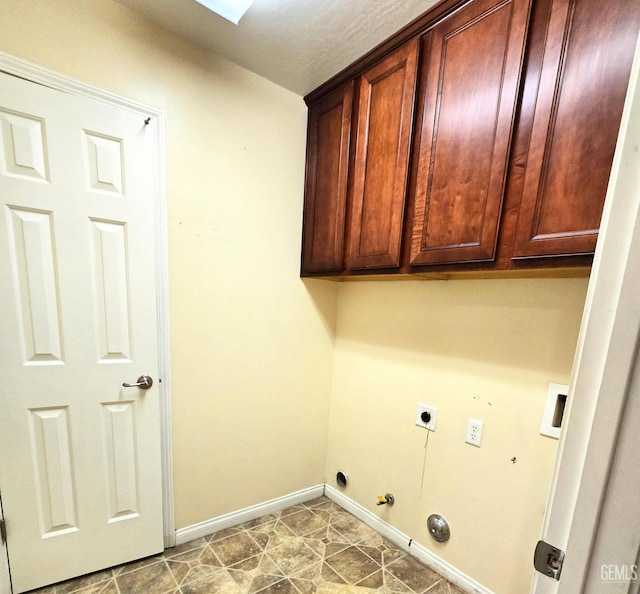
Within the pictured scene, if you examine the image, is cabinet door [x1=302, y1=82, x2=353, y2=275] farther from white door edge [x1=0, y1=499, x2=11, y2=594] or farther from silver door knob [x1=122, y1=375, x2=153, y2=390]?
white door edge [x1=0, y1=499, x2=11, y2=594]

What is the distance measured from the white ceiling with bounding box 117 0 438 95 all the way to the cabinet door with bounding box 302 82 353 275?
Result: 0.63ft

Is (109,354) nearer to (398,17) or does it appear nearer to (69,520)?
(69,520)

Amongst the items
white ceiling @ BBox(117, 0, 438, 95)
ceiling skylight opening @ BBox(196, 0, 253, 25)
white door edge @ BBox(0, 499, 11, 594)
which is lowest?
white door edge @ BBox(0, 499, 11, 594)

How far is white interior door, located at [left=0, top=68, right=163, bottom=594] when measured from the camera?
113 centimetres

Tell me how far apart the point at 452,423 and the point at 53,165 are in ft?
6.62

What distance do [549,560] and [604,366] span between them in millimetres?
377

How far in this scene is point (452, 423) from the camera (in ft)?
4.58

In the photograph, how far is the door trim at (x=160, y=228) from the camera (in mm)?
1107

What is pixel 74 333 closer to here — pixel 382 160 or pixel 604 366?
pixel 382 160

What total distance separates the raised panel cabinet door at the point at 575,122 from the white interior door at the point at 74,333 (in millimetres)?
1502

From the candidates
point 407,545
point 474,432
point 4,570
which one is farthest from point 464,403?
point 4,570

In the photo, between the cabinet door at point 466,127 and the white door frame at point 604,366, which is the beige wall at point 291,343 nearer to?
the cabinet door at point 466,127

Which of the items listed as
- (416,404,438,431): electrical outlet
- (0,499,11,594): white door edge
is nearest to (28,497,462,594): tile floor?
(0,499,11,594): white door edge

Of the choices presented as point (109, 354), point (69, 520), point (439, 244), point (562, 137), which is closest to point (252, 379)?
point (109, 354)
